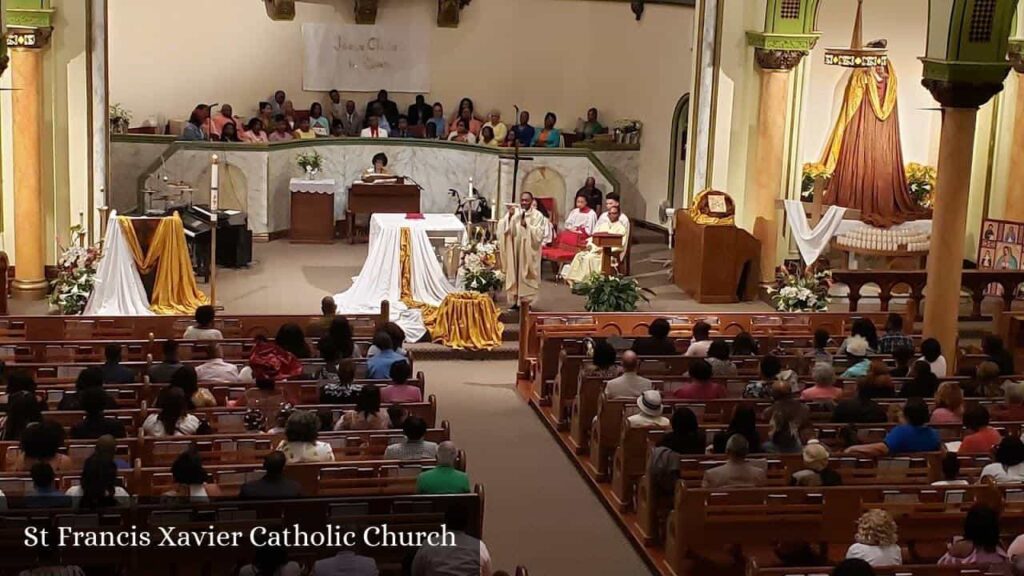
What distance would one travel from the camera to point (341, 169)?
22.8 metres

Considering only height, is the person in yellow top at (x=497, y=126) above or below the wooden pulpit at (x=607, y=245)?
above

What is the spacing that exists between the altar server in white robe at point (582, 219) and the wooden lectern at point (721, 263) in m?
1.70

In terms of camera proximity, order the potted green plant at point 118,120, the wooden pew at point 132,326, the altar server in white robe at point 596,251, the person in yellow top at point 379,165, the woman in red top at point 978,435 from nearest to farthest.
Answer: the woman in red top at point 978,435
the wooden pew at point 132,326
the altar server in white robe at point 596,251
the potted green plant at point 118,120
the person in yellow top at point 379,165

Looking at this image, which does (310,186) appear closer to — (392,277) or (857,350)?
(392,277)

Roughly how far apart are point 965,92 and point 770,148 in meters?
5.42

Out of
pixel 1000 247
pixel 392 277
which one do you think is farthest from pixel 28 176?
pixel 1000 247

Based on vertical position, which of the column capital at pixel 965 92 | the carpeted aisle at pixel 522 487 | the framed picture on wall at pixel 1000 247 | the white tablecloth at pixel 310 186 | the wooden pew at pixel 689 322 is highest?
the column capital at pixel 965 92

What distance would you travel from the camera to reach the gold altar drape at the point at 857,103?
1972 cm

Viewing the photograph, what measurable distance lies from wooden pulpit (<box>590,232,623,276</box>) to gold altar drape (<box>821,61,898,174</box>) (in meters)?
3.78

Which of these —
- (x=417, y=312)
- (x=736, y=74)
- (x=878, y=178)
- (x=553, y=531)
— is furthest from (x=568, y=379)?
(x=878, y=178)

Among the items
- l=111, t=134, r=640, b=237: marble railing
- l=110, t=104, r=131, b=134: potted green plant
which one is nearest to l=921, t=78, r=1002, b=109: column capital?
l=111, t=134, r=640, b=237: marble railing

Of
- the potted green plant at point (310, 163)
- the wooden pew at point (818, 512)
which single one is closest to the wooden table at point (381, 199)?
the potted green plant at point (310, 163)

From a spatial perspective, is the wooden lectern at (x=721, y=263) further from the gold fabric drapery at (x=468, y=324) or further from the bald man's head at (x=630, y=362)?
the bald man's head at (x=630, y=362)

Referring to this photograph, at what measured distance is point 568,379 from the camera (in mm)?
12922
